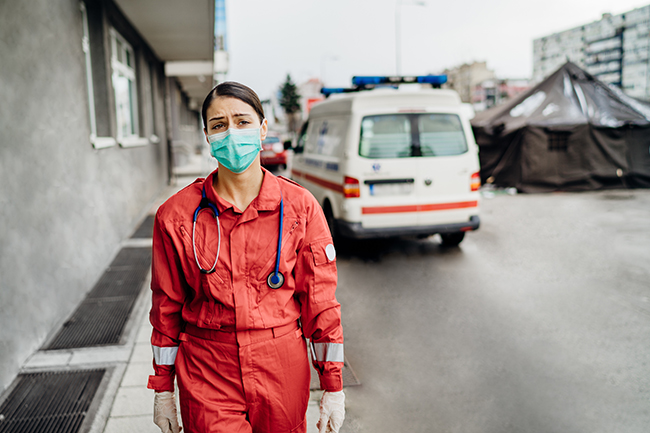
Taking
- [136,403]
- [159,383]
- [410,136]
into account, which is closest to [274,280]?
[159,383]

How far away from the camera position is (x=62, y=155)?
5289 mm

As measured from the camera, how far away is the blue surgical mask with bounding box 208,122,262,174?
197 centimetres

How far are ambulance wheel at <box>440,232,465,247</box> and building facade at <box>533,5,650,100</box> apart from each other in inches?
3976

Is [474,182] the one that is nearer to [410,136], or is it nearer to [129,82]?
[410,136]

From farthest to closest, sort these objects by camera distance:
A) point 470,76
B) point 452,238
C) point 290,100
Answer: point 470,76 → point 290,100 → point 452,238

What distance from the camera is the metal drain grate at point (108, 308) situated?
4582 millimetres

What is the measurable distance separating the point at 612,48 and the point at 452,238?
5013 inches

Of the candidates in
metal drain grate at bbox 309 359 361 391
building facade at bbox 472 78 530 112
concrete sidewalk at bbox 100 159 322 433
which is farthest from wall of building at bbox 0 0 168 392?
building facade at bbox 472 78 530 112

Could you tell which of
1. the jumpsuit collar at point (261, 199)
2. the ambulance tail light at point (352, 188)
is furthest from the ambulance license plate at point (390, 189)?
the jumpsuit collar at point (261, 199)

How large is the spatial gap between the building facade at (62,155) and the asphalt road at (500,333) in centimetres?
265

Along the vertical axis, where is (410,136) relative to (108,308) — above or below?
above

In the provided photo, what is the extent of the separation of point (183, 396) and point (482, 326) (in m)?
3.73

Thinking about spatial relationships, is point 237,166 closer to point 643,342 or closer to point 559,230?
point 643,342

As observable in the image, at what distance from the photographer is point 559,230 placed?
30.8ft
